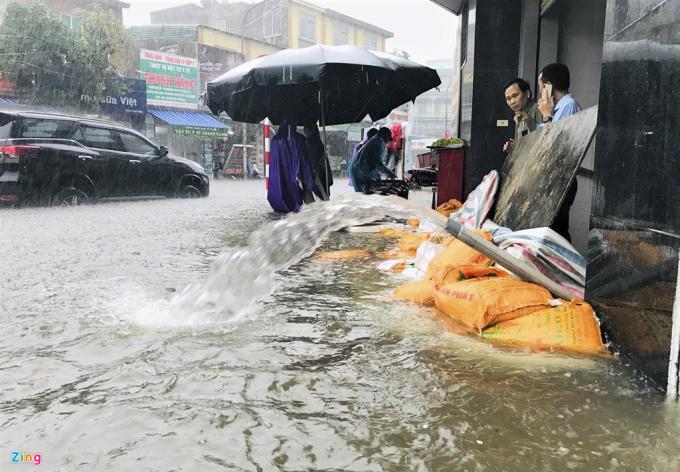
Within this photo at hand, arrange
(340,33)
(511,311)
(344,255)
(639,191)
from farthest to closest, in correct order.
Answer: (340,33)
(344,255)
(511,311)
(639,191)

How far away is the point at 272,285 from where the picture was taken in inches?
161

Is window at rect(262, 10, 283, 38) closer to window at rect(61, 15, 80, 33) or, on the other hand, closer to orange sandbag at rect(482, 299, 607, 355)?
window at rect(61, 15, 80, 33)

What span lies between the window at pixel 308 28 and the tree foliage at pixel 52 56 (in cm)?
2031

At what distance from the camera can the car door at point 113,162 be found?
38.7 feet

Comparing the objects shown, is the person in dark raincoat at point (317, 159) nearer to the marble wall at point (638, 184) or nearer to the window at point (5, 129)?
the window at point (5, 129)

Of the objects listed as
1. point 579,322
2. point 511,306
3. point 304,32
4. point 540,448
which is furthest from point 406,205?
point 304,32

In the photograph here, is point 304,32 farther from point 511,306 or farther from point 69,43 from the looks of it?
point 511,306

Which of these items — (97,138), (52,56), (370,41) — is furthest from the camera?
(370,41)

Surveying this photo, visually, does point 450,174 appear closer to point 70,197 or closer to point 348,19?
point 70,197

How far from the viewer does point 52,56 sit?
70.8ft

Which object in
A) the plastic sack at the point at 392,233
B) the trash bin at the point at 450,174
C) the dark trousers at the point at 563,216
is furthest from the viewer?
the trash bin at the point at 450,174

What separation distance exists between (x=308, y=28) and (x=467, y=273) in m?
42.3

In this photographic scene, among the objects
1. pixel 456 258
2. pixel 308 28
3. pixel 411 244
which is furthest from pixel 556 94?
pixel 308 28

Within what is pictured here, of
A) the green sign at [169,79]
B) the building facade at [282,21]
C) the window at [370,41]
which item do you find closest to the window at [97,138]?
the green sign at [169,79]
